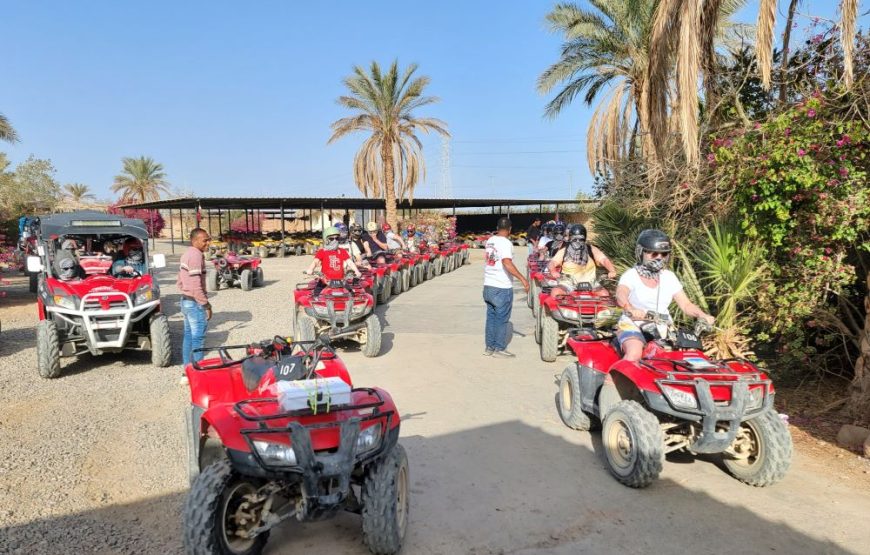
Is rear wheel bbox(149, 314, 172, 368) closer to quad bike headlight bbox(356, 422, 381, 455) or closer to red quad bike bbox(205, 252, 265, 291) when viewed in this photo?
quad bike headlight bbox(356, 422, 381, 455)

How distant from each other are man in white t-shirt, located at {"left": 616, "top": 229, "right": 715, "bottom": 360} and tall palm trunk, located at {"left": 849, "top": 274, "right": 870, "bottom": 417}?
185cm

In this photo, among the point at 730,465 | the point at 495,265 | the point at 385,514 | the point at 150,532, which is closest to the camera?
the point at 385,514

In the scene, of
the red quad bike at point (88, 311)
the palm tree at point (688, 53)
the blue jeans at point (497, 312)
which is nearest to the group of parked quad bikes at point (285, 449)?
the red quad bike at point (88, 311)

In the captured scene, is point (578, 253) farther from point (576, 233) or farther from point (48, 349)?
point (48, 349)

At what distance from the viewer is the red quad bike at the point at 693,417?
4070 mm

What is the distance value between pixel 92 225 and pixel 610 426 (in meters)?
7.94

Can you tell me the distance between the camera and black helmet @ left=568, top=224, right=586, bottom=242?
9.34m

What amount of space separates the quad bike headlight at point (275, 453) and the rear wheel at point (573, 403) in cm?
316

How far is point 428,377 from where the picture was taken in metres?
7.47

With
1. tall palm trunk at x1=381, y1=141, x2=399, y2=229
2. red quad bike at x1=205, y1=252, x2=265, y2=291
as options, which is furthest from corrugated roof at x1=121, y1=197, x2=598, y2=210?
red quad bike at x1=205, y1=252, x2=265, y2=291

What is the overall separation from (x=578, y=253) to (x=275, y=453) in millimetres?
7385

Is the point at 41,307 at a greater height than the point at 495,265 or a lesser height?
lesser

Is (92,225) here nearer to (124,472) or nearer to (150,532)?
(124,472)

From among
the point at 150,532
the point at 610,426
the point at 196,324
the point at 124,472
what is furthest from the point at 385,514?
the point at 196,324
